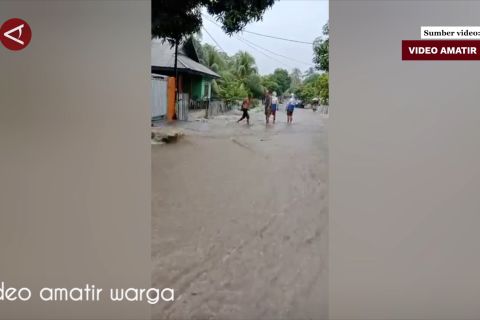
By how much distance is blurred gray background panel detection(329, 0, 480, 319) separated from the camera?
2.16 metres

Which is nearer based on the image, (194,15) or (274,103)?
(194,15)

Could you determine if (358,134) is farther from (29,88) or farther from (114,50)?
(29,88)

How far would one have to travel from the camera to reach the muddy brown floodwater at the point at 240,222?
7.34ft

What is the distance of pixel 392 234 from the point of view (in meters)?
2.22

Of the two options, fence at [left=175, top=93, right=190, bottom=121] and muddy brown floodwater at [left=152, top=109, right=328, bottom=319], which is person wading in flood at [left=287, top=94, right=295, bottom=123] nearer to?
muddy brown floodwater at [left=152, top=109, right=328, bottom=319]

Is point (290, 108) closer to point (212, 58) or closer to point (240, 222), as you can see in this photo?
point (212, 58)

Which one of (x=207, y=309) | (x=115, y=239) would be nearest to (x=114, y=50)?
(x=115, y=239)

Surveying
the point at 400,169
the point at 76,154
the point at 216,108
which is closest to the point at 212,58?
the point at 216,108

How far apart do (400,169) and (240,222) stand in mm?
1029

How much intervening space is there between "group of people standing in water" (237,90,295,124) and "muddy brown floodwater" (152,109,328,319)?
106 millimetres

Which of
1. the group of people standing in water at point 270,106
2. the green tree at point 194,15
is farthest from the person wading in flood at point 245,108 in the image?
the green tree at point 194,15

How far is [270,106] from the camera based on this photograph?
2.35 metres

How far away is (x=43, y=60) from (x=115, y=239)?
1.17 meters

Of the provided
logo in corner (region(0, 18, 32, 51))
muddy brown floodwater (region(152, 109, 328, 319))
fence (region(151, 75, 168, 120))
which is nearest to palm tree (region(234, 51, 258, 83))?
muddy brown floodwater (region(152, 109, 328, 319))
